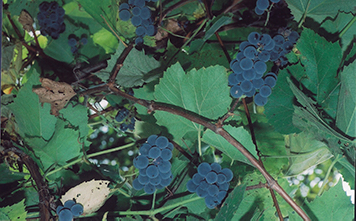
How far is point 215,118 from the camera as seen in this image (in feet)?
1.71

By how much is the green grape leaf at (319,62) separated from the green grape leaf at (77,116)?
1.34 feet

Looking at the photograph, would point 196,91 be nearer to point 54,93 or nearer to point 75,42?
point 54,93

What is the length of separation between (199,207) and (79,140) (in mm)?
255

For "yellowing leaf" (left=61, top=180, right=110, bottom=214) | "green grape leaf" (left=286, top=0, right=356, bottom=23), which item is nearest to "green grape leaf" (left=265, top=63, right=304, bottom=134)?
"green grape leaf" (left=286, top=0, right=356, bottom=23)

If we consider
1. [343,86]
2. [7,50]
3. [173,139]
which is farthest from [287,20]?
[7,50]

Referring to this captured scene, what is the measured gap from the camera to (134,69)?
1.84ft

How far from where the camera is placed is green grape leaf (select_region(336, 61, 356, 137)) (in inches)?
18.3

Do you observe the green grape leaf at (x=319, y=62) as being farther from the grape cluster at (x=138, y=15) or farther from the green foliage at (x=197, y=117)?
the grape cluster at (x=138, y=15)

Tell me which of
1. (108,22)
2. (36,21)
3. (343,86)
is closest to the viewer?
(343,86)

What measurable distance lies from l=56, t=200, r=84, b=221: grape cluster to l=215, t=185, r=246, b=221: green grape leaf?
0.23m

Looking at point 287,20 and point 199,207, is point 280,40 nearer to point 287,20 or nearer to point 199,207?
point 287,20

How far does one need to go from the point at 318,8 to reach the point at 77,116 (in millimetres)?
494

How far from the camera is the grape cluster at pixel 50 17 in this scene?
71 centimetres

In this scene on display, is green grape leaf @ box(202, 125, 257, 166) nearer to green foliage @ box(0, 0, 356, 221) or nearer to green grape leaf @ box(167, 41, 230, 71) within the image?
green foliage @ box(0, 0, 356, 221)
